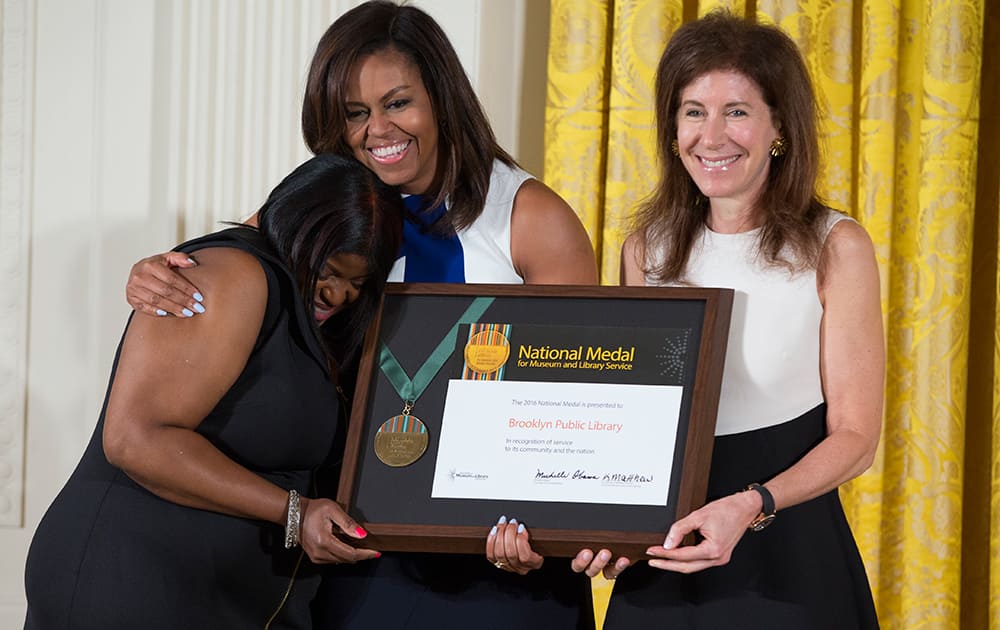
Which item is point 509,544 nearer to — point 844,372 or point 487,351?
point 487,351

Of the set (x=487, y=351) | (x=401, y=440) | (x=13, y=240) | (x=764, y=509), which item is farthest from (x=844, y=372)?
(x=13, y=240)

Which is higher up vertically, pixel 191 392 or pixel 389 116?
pixel 389 116

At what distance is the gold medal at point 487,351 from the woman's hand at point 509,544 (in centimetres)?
23

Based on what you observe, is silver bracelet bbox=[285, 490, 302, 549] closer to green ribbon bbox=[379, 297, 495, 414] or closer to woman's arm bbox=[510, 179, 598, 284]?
green ribbon bbox=[379, 297, 495, 414]

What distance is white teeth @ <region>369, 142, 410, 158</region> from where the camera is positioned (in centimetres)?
203

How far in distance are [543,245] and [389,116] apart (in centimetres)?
35

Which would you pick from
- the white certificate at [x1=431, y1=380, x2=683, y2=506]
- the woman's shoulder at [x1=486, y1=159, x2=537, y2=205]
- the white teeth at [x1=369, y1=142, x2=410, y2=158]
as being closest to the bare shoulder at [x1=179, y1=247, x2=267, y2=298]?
the white certificate at [x1=431, y1=380, x2=683, y2=506]

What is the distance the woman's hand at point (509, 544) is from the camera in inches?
64.4

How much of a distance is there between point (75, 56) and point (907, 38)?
78.2 inches

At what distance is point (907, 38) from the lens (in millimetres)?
2824

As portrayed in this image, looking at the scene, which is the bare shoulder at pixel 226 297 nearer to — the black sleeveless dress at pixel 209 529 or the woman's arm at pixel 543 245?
the black sleeveless dress at pixel 209 529

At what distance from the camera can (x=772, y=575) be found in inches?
66.1

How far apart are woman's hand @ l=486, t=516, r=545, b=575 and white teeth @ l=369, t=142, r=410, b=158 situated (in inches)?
27.4

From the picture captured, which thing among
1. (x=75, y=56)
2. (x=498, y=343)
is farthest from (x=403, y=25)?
(x=75, y=56)
